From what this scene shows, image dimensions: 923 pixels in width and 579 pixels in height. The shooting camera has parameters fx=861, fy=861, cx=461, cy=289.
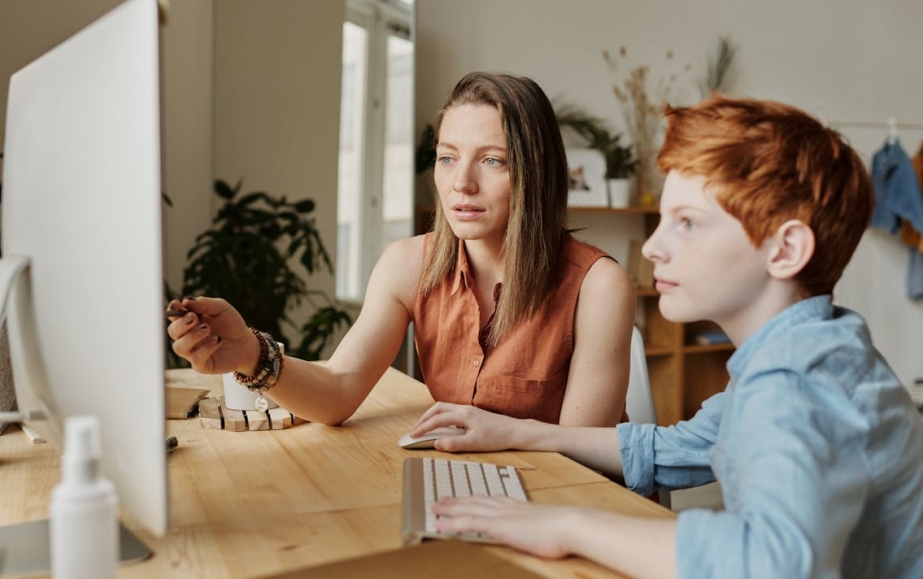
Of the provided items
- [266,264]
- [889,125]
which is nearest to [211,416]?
[266,264]

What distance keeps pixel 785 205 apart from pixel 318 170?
283 cm

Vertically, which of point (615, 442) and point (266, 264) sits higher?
point (266, 264)

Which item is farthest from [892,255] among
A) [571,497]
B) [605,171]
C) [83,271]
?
[83,271]

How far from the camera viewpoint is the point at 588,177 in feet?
13.5

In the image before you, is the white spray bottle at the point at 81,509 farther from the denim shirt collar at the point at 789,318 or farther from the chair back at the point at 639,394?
the chair back at the point at 639,394

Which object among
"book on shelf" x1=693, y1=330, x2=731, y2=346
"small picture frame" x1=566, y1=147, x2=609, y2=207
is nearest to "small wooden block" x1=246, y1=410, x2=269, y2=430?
"small picture frame" x1=566, y1=147, x2=609, y2=207

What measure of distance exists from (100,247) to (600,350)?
0.97m

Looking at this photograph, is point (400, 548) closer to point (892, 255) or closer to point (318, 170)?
point (318, 170)

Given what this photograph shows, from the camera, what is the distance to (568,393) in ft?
4.93

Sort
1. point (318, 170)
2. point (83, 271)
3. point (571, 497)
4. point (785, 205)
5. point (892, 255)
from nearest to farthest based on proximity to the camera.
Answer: point (83, 271) < point (785, 205) < point (571, 497) < point (318, 170) < point (892, 255)

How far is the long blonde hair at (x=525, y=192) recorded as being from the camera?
1.53 m

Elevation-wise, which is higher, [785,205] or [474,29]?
[474,29]

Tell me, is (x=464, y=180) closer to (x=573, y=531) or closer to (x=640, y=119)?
(x=573, y=531)

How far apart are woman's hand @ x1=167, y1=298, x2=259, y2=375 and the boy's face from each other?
25.3 inches
